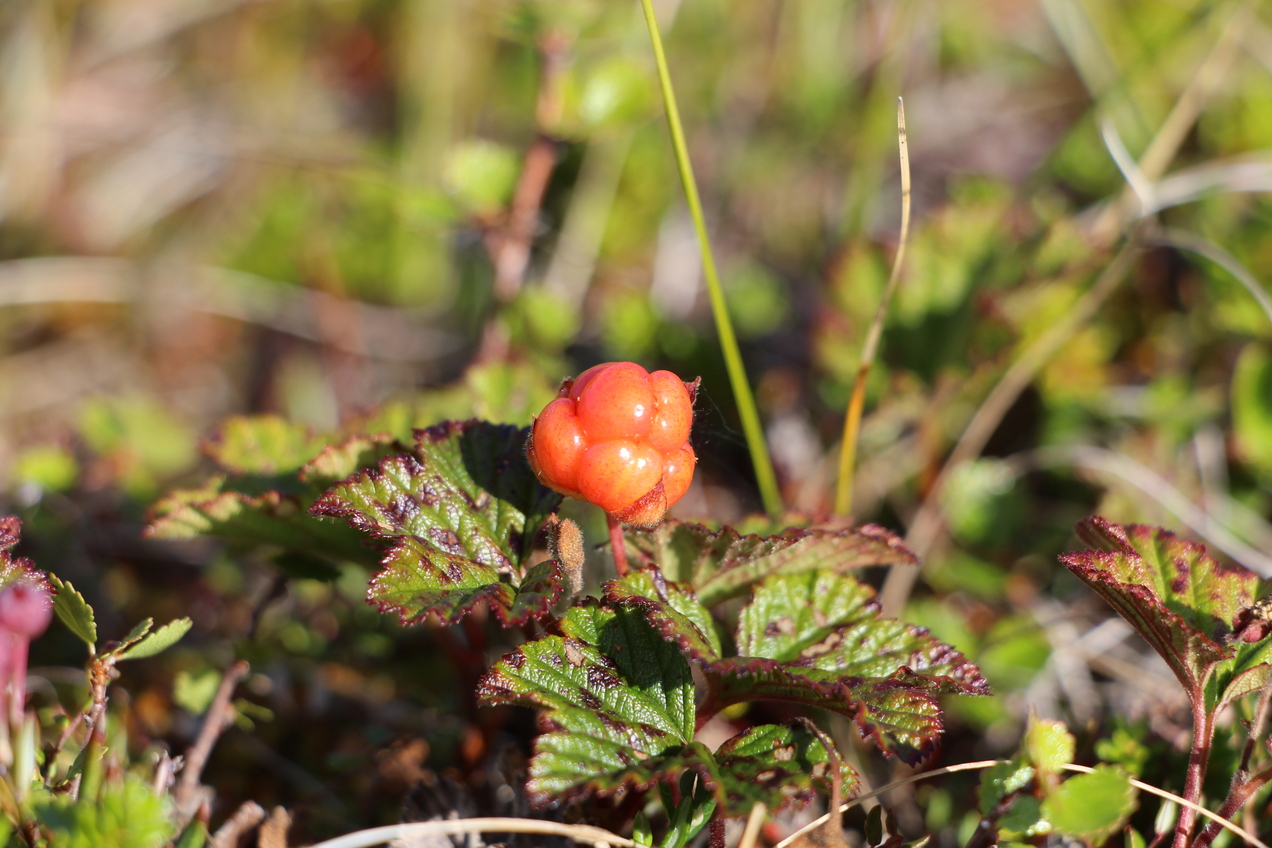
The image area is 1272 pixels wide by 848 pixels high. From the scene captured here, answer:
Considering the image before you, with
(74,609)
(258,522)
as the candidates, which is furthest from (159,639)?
(258,522)

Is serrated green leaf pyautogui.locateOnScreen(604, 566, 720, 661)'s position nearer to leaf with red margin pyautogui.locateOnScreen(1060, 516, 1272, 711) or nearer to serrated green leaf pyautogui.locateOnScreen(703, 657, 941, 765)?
serrated green leaf pyautogui.locateOnScreen(703, 657, 941, 765)

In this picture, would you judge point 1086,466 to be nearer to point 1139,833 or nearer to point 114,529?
point 1139,833

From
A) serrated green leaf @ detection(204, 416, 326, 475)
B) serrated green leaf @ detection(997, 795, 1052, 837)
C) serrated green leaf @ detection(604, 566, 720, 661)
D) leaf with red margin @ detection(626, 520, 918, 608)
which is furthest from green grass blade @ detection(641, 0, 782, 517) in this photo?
serrated green leaf @ detection(204, 416, 326, 475)

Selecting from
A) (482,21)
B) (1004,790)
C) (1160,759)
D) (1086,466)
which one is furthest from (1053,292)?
(482,21)

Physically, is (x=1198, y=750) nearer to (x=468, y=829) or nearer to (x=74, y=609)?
(x=468, y=829)

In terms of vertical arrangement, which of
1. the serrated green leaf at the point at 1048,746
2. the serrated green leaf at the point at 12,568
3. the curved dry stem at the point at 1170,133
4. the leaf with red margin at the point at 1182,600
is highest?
the curved dry stem at the point at 1170,133

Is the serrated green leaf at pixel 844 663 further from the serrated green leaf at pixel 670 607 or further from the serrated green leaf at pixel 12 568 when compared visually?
the serrated green leaf at pixel 12 568

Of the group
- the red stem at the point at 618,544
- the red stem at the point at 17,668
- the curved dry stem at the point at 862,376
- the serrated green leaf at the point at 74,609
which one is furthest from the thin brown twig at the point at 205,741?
the curved dry stem at the point at 862,376
